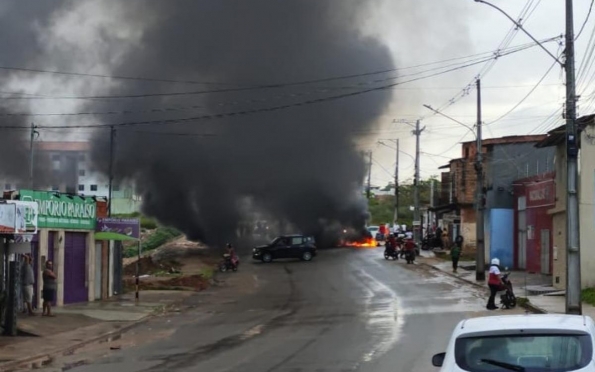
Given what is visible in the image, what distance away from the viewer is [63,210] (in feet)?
102

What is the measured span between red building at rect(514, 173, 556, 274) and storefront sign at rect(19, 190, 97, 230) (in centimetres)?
1832

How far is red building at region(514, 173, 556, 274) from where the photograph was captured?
41.4m

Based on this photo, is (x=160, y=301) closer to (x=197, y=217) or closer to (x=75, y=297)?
(x=75, y=297)

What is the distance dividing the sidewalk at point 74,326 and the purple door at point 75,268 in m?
0.58

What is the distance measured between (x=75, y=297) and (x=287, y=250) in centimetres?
2410

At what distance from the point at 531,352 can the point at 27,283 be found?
20552 millimetres

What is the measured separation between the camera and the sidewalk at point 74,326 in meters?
19.5

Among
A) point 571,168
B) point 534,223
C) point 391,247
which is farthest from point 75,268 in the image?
point 391,247

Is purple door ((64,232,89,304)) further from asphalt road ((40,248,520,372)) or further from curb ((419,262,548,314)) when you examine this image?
curb ((419,262,548,314))

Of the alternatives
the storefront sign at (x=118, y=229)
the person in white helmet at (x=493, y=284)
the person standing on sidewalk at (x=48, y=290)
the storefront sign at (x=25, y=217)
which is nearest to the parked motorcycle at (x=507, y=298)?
the person in white helmet at (x=493, y=284)

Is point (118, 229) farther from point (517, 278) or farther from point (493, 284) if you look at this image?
point (517, 278)

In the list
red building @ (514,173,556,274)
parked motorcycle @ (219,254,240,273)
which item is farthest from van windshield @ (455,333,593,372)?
parked motorcycle @ (219,254,240,273)

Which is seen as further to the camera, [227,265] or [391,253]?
[391,253]

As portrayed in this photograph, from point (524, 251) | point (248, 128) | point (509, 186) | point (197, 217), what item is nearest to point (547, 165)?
point (509, 186)
